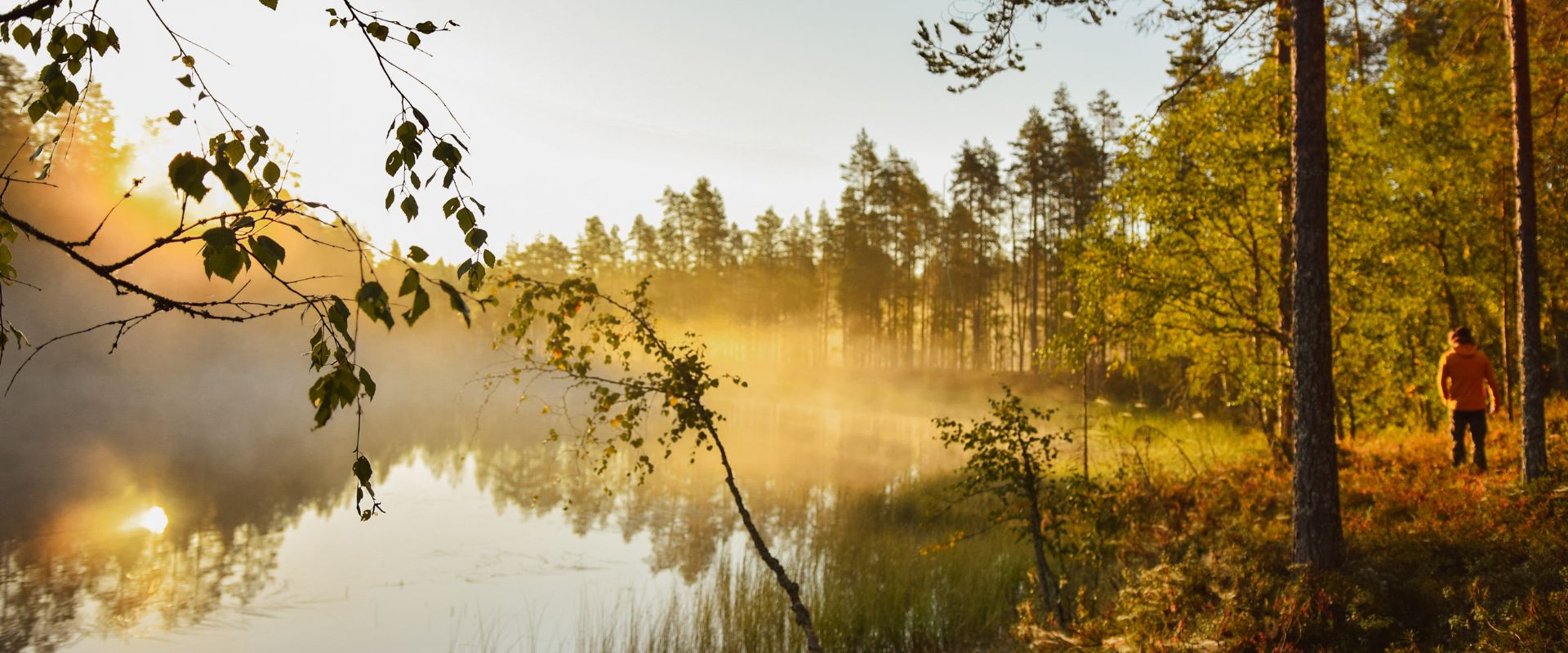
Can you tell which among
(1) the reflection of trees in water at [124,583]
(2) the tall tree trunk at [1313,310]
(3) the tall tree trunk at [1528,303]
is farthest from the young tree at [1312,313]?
(1) the reflection of trees in water at [124,583]

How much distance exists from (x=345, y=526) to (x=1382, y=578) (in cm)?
1855

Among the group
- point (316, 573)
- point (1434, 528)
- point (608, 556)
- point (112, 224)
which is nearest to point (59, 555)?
point (316, 573)

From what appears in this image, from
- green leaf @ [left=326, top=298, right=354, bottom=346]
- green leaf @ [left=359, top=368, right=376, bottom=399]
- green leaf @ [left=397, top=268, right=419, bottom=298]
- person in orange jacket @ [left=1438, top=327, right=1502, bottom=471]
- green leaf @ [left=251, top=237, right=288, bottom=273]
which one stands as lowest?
person in orange jacket @ [left=1438, top=327, right=1502, bottom=471]

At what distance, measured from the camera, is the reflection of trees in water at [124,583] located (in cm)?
1026

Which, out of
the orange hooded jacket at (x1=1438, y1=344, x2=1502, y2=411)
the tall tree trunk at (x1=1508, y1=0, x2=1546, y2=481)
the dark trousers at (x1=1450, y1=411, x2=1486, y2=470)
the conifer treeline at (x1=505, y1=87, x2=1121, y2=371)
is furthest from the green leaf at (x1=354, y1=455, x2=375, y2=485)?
the conifer treeline at (x1=505, y1=87, x2=1121, y2=371)

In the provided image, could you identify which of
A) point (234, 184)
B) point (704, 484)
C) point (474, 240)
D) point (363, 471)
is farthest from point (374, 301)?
point (704, 484)

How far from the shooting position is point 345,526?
16.0 meters

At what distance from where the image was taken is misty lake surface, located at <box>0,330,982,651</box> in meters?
10.7

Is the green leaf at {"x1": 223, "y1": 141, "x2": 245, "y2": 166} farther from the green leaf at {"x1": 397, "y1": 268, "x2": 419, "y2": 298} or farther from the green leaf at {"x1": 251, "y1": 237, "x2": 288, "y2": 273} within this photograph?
the green leaf at {"x1": 397, "y1": 268, "x2": 419, "y2": 298}

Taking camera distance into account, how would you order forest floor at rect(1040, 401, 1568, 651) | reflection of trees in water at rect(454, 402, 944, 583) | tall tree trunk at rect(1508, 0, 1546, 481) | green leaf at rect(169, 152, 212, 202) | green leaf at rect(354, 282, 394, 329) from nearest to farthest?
green leaf at rect(169, 152, 212, 202), green leaf at rect(354, 282, 394, 329), forest floor at rect(1040, 401, 1568, 651), tall tree trunk at rect(1508, 0, 1546, 481), reflection of trees in water at rect(454, 402, 944, 583)

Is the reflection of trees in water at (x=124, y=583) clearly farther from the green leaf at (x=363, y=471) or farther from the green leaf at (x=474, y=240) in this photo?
the green leaf at (x=474, y=240)

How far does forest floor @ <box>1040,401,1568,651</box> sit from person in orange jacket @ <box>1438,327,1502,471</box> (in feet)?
2.03

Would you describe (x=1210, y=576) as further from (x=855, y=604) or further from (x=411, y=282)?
(x=411, y=282)

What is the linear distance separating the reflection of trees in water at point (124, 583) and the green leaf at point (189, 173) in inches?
495
